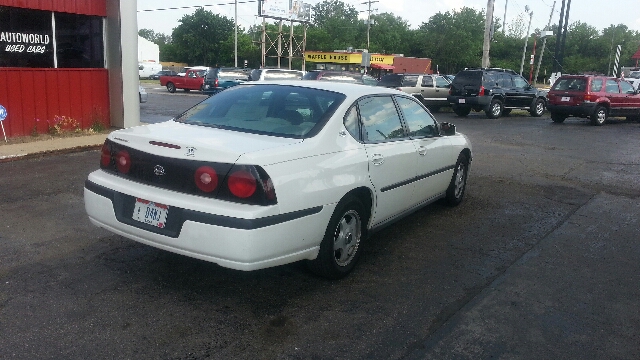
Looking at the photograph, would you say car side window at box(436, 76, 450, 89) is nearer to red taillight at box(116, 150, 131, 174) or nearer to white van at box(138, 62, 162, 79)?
red taillight at box(116, 150, 131, 174)

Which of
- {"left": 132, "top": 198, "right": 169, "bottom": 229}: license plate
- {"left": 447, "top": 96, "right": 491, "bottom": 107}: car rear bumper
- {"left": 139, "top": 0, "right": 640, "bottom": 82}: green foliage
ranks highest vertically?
{"left": 139, "top": 0, "right": 640, "bottom": 82}: green foliage

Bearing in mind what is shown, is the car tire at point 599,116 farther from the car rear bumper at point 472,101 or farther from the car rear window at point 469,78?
the car rear window at point 469,78

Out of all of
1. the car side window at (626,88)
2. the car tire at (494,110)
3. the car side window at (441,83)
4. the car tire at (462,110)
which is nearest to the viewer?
the car side window at (626,88)

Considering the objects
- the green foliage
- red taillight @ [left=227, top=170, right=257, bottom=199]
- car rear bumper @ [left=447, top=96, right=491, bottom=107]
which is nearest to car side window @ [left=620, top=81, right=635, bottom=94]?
car rear bumper @ [left=447, top=96, right=491, bottom=107]

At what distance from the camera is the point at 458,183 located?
6.88 metres

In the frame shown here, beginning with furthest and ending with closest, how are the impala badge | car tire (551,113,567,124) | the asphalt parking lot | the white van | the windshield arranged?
the white van
car tire (551,113,567,124)
the windshield
the impala badge
the asphalt parking lot

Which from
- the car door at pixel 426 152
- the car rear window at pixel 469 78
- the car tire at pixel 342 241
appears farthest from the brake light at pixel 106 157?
the car rear window at pixel 469 78

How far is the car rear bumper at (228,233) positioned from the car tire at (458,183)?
300 centimetres

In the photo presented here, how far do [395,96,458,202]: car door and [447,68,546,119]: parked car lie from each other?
15.1 metres

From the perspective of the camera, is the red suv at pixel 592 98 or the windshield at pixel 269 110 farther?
the red suv at pixel 592 98

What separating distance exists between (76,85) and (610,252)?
1048 cm

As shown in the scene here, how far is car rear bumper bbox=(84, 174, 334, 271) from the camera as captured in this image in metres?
3.58

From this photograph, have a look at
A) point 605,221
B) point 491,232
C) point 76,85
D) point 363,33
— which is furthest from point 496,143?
point 363,33

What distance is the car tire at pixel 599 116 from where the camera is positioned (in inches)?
733
